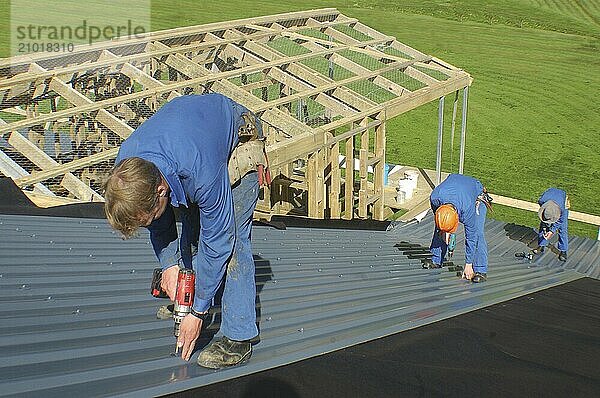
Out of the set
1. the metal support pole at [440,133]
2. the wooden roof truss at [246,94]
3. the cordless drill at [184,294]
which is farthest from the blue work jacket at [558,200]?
the cordless drill at [184,294]

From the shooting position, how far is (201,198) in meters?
2.41

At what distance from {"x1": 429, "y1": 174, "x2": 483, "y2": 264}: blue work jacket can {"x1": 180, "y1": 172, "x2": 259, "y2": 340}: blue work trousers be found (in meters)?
3.23

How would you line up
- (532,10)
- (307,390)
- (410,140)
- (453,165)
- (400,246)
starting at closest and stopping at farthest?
1. (307,390)
2. (400,246)
3. (453,165)
4. (410,140)
5. (532,10)

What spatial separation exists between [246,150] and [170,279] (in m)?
0.76

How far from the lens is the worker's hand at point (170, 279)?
3107 millimetres

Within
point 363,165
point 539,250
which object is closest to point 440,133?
point 363,165

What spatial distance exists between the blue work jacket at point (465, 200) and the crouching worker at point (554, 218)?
2499 millimetres

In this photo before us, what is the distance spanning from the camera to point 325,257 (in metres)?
5.94

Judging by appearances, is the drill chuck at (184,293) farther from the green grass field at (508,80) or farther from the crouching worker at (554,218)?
the green grass field at (508,80)

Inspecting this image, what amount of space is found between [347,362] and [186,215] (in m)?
0.97

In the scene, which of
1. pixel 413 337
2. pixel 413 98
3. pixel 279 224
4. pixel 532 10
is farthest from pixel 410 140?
pixel 532 10

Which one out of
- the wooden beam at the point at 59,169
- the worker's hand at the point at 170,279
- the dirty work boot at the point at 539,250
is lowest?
the dirty work boot at the point at 539,250

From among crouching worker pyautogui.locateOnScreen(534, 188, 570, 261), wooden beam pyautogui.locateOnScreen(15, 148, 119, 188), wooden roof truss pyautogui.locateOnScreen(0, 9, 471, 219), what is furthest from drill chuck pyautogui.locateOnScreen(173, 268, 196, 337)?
crouching worker pyautogui.locateOnScreen(534, 188, 570, 261)

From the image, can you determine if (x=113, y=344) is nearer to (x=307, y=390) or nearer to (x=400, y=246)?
(x=307, y=390)
